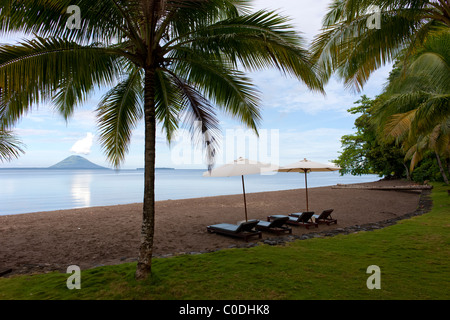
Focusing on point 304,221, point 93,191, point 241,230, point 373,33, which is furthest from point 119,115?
point 93,191

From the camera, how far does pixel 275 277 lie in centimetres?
479

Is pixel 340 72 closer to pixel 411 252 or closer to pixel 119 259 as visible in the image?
pixel 411 252

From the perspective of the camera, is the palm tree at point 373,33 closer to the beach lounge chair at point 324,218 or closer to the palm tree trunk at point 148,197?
the palm tree trunk at point 148,197

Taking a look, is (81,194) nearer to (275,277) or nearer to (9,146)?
(9,146)

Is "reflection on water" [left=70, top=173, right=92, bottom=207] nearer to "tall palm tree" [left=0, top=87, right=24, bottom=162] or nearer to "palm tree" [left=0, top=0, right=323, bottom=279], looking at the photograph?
"tall palm tree" [left=0, top=87, right=24, bottom=162]

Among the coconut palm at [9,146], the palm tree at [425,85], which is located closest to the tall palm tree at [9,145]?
the coconut palm at [9,146]

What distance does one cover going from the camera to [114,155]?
7055 mm

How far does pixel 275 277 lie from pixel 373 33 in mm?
5560

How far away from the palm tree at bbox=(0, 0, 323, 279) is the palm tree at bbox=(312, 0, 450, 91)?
1.90m

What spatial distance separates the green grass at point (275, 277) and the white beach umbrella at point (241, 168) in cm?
291

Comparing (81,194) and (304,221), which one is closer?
(304,221)

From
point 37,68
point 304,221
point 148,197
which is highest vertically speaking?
point 37,68

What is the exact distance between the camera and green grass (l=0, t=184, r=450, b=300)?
4.15 meters
